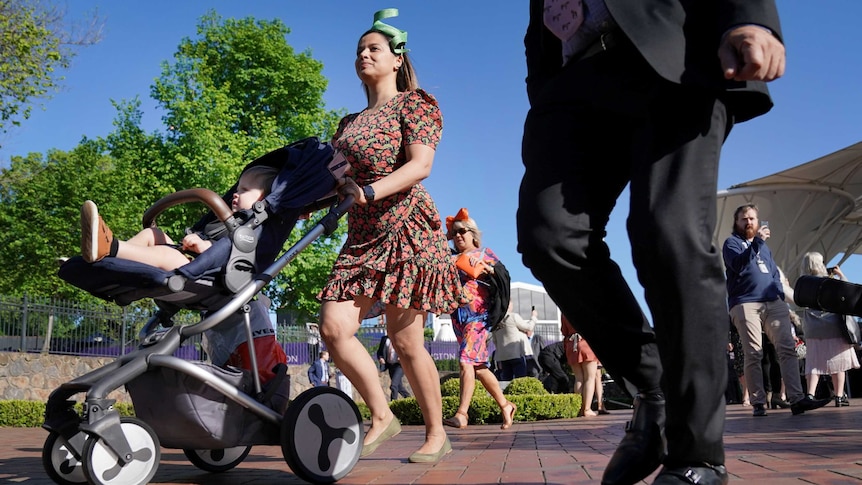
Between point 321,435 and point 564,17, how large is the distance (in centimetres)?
202

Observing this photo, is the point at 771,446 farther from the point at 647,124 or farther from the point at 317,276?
the point at 317,276

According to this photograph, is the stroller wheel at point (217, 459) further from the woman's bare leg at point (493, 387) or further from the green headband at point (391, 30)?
the woman's bare leg at point (493, 387)

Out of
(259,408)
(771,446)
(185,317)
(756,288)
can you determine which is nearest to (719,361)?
(259,408)

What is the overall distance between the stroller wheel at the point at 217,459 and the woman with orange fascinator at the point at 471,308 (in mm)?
4771

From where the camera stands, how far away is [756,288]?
9.13m

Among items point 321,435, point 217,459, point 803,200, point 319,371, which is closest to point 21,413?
point 319,371

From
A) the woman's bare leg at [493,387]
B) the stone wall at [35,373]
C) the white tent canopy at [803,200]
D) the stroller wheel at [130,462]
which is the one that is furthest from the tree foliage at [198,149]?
the white tent canopy at [803,200]

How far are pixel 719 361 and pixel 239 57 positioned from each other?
30.6 meters

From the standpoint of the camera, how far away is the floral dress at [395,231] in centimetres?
414

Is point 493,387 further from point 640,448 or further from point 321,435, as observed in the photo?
point 640,448

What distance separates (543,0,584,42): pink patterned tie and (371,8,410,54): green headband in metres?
2.25

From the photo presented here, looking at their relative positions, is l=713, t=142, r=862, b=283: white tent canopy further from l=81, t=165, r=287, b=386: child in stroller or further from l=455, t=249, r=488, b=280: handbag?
l=81, t=165, r=287, b=386: child in stroller

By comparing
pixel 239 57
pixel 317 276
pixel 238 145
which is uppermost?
pixel 239 57

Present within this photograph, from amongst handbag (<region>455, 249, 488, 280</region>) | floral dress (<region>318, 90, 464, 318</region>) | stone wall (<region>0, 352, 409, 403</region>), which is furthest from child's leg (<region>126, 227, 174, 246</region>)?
stone wall (<region>0, 352, 409, 403</region>)
